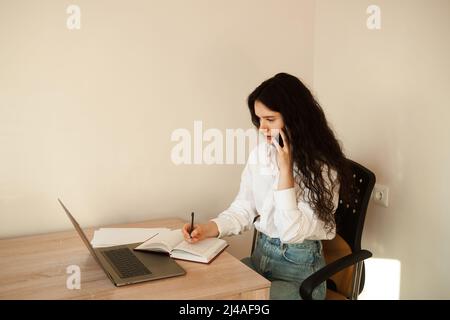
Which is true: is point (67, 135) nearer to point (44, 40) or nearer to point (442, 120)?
point (44, 40)

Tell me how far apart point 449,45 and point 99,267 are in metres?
1.40

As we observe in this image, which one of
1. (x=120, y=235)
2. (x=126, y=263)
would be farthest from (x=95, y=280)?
(x=120, y=235)

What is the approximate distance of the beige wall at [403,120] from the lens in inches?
57.4

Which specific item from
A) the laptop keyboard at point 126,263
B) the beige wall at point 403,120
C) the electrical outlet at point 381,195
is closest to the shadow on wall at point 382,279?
the beige wall at point 403,120

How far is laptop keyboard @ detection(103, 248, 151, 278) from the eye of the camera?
115 centimetres

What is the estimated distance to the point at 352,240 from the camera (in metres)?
1.44

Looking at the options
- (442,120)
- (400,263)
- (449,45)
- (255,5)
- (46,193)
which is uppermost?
(255,5)

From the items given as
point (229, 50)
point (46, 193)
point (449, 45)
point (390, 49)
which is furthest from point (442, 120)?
point (46, 193)

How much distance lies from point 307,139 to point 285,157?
114 mm

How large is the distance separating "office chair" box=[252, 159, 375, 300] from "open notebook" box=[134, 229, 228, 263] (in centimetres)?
40

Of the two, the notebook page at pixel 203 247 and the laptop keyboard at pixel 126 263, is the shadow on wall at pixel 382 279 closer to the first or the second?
the notebook page at pixel 203 247

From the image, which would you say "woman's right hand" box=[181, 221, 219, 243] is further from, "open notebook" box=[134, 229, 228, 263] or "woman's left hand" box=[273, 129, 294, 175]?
"woman's left hand" box=[273, 129, 294, 175]

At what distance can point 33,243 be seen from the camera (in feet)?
4.73

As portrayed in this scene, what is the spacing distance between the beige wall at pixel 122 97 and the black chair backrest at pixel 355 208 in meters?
0.61
